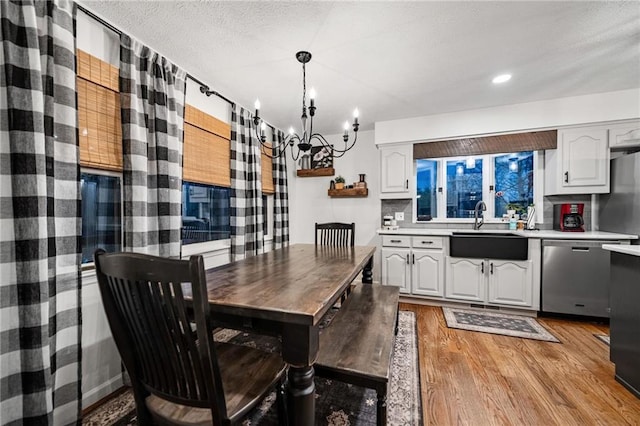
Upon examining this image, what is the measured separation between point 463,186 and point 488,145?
623mm

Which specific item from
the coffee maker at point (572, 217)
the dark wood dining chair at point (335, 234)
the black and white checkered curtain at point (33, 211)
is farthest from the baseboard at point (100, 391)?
the coffee maker at point (572, 217)

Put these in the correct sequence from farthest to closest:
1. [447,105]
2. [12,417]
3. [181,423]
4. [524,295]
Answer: [447,105]
[524,295]
[12,417]
[181,423]

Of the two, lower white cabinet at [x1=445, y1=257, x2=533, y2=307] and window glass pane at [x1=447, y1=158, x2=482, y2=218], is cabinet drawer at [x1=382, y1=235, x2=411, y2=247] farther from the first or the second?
window glass pane at [x1=447, y1=158, x2=482, y2=218]

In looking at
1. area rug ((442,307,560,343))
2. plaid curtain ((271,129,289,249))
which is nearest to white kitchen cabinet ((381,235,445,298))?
area rug ((442,307,560,343))

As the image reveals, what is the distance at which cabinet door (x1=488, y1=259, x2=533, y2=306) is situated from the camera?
2920 mm

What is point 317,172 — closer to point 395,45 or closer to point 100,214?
point 395,45

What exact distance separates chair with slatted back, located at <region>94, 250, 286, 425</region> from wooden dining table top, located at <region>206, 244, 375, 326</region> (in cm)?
22

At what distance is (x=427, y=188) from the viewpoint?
386 centimetres

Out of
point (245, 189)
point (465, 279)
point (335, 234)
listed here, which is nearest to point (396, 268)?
point (465, 279)

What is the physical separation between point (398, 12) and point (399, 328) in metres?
2.63

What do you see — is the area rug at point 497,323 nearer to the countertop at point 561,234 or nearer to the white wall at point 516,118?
the countertop at point 561,234

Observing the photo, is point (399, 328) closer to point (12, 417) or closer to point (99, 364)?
point (99, 364)

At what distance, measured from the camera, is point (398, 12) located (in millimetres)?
1666

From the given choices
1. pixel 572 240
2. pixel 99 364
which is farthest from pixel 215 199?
pixel 572 240
